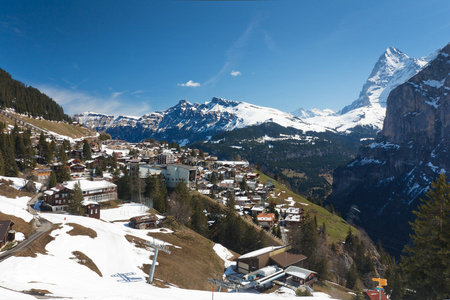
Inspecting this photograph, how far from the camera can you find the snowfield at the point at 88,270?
22.0m

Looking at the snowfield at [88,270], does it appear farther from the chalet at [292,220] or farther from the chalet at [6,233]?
the chalet at [292,220]

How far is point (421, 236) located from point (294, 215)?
263ft

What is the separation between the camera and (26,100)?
164 metres

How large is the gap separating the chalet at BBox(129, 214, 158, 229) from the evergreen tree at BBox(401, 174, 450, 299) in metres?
50.9

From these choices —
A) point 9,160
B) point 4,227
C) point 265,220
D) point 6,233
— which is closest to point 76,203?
point 4,227

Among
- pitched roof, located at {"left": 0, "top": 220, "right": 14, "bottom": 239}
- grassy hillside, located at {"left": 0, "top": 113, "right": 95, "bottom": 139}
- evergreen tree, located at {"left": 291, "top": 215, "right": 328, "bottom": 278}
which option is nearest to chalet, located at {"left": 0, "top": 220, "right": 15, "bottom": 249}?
pitched roof, located at {"left": 0, "top": 220, "right": 14, "bottom": 239}

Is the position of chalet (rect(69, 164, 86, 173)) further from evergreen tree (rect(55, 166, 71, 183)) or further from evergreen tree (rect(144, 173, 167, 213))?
evergreen tree (rect(144, 173, 167, 213))

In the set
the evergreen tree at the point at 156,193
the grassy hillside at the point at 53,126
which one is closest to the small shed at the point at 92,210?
the evergreen tree at the point at 156,193

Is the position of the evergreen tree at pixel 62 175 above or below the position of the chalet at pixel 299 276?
above

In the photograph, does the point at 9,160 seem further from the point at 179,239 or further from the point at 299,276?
the point at 299,276

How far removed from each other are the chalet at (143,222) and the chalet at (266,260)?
Answer: 22.6 meters

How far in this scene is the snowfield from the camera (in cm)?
2200

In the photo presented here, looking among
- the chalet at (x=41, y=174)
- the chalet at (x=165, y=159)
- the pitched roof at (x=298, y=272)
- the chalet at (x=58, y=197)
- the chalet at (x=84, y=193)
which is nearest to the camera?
the pitched roof at (x=298, y=272)

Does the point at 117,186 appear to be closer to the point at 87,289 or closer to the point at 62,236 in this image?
the point at 62,236
